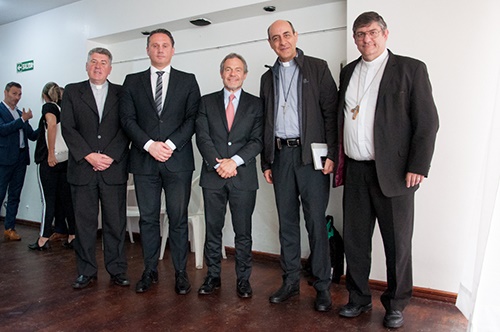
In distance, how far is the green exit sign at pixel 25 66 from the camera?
525 cm

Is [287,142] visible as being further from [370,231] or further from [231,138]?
[370,231]

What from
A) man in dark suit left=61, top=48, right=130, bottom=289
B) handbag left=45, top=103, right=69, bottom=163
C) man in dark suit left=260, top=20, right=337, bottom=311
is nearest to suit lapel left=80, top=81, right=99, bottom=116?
man in dark suit left=61, top=48, right=130, bottom=289

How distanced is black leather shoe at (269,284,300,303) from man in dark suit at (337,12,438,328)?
15.4 inches

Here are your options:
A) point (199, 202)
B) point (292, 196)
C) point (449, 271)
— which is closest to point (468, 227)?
point (449, 271)

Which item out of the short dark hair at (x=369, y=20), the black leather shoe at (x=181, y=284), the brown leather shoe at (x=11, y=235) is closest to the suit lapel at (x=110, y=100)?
the black leather shoe at (x=181, y=284)

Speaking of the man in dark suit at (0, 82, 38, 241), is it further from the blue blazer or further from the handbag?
the handbag

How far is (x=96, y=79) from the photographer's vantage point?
293 centimetres

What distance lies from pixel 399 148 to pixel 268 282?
4.79 feet

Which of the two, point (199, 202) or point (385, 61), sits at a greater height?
point (385, 61)

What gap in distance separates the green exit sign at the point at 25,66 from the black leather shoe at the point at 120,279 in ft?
11.6

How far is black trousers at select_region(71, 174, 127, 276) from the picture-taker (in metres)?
2.93

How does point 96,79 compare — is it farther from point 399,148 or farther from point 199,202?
point 399,148

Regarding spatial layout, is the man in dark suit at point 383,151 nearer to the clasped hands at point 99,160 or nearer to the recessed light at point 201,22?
the clasped hands at point 99,160

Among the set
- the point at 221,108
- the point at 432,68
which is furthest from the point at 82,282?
the point at 432,68
